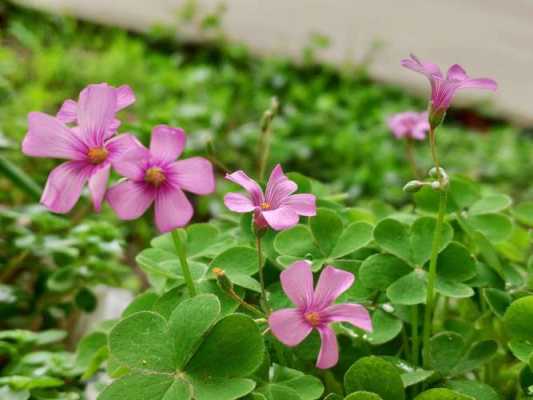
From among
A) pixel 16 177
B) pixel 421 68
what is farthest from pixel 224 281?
pixel 16 177

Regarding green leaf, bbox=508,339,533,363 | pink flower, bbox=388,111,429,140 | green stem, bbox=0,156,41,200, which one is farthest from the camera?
green stem, bbox=0,156,41,200

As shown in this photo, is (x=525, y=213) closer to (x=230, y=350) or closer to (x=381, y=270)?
(x=381, y=270)

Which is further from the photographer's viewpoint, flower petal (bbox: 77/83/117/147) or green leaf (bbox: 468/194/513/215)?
green leaf (bbox: 468/194/513/215)

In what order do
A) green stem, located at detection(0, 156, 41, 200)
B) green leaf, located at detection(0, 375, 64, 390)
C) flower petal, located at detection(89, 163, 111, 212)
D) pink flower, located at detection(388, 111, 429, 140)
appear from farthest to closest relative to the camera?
green stem, located at detection(0, 156, 41, 200) < pink flower, located at detection(388, 111, 429, 140) < green leaf, located at detection(0, 375, 64, 390) < flower petal, located at detection(89, 163, 111, 212)

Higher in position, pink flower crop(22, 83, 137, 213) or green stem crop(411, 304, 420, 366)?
pink flower crop(22, 83, 137, 213)

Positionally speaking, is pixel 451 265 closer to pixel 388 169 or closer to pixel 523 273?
pixel 523 273

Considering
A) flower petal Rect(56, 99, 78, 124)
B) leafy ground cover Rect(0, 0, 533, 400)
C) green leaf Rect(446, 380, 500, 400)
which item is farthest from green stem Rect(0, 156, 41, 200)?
green leaf Rect(446, 380, 500, 400)

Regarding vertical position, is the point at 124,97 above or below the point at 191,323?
→ above

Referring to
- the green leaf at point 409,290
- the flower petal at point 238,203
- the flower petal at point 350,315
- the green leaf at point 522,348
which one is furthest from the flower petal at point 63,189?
the green leaf at point 522,348

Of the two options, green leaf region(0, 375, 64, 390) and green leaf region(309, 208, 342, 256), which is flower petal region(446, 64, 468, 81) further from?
green leaf region(0, 375, 64, 390)
